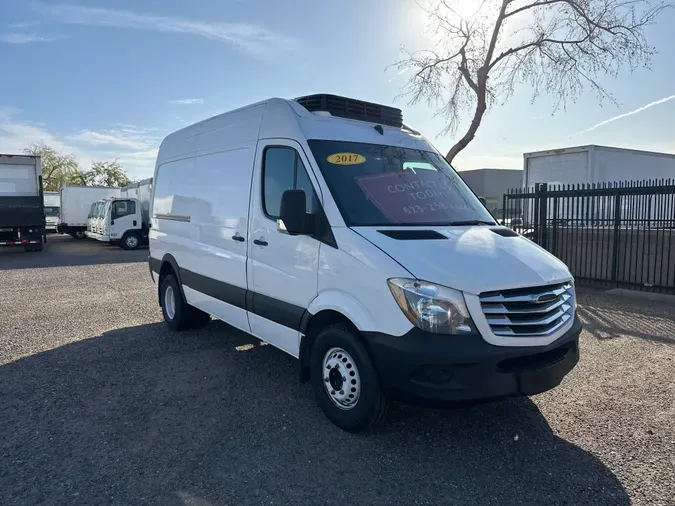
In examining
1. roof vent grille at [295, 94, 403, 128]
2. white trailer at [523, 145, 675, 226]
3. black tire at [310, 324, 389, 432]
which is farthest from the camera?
white trailer at [523, 145, 675, 226]

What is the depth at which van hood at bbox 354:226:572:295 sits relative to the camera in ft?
10.6

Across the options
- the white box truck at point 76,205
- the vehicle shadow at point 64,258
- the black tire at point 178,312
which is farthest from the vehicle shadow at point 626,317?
the white box truck at point 76,205

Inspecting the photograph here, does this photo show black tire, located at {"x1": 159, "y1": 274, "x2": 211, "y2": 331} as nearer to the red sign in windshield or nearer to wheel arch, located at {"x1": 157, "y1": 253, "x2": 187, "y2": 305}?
wheel arch, located at {"x1": 157, "y1": 253, "x2": 187, "y2": 305}

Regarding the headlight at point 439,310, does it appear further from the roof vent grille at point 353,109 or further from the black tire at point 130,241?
the black tire at point 130,241

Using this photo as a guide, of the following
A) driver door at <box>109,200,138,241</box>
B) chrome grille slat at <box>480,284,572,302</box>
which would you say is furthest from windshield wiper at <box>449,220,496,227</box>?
driver door at <box>109,200,138,241</box>

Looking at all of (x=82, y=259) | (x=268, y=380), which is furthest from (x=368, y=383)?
(x=82, y=259)

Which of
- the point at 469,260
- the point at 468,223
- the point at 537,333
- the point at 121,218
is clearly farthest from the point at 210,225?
the point at 121,218

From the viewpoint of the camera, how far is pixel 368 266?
3.45 m

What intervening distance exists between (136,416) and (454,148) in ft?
43.8

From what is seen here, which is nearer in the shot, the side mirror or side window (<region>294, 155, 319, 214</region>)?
the side mirror

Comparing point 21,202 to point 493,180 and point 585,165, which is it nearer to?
point 585,165

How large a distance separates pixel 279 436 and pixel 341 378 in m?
0.66

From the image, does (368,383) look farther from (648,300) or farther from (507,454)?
(648,300)

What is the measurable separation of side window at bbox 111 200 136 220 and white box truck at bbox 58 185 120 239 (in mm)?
5796
